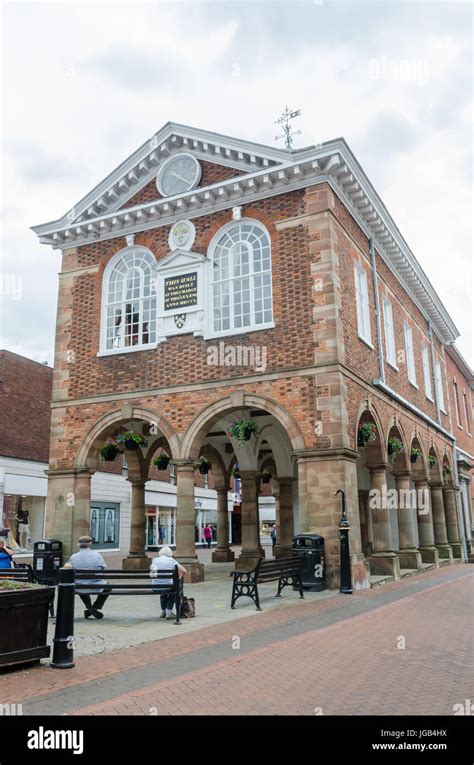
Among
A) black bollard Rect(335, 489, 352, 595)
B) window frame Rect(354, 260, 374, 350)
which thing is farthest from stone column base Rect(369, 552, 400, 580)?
window frame Rect(354, 260, 374, 350)

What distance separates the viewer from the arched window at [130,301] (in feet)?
58.1

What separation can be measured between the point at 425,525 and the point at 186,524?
10599mm

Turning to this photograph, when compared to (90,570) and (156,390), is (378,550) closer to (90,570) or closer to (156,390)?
(156,390)

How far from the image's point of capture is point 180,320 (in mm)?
16922

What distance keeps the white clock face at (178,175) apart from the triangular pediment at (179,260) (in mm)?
1668

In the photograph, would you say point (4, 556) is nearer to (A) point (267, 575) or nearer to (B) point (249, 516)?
(A) point (267, 575)

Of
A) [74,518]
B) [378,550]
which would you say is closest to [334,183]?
[378,550]

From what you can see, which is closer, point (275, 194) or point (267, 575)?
point (267, 575)

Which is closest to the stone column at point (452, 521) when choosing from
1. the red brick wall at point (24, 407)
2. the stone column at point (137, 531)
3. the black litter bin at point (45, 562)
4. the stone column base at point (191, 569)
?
the stone column at point (137, 531)

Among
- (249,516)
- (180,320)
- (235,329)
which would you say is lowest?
(249,516)

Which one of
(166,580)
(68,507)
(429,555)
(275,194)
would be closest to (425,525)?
(429,555)

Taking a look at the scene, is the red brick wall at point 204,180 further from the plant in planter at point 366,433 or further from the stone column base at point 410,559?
the stone column base at point 410,559

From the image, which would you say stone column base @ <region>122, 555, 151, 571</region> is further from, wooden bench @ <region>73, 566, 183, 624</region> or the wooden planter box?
the wooden planter box
